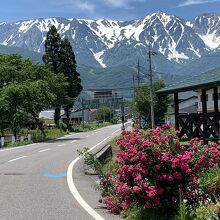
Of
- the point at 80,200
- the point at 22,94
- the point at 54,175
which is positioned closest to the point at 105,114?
the point at 22,94

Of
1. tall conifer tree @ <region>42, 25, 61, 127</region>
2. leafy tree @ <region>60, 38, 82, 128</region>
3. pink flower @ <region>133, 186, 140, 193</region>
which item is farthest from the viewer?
leafy tree @ <region>60, 38, 82, 128</region>

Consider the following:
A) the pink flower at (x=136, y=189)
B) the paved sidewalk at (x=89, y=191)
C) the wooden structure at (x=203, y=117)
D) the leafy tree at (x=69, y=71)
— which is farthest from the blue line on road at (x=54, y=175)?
the leafy tree at (x=69, y=71)

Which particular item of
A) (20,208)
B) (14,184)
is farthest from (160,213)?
(14,184)

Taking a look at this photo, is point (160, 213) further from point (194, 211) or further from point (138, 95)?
point (138, 95)

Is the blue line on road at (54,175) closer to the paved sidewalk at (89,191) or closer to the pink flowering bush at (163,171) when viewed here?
the paved sidewalk at (89,191)

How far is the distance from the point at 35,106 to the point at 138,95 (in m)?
25.3

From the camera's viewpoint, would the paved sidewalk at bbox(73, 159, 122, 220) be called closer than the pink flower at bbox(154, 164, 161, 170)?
No

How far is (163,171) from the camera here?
8.48 metres

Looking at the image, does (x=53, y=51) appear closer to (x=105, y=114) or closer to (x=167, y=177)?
(x=167, y=177)

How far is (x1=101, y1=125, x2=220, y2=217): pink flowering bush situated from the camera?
8.34 meters

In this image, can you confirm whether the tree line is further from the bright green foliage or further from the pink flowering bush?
the pink flowering bush

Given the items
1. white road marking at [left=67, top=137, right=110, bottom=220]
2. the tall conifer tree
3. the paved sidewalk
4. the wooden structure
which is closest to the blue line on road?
white road marking at [left=67, top=137, right=110, bottom=220]

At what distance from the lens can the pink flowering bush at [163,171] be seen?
8.34 m

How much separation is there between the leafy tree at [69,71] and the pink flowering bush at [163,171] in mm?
68196
